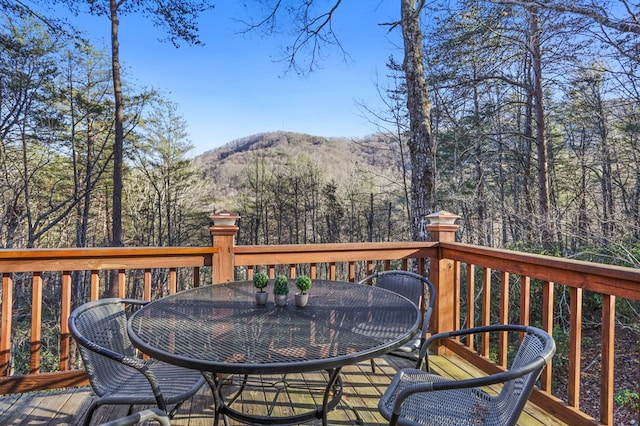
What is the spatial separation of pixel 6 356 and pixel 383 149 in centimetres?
1058

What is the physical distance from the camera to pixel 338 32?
6.14 meters

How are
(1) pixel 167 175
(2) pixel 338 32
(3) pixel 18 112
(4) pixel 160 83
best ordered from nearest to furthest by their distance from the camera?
1. (2) pixel 338 32
2. (3) pixel 18 112
3. (4) pixel 160 83
4. (1) pixel 167 175

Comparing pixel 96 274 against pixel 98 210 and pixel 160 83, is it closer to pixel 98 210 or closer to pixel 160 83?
pixel 160 83

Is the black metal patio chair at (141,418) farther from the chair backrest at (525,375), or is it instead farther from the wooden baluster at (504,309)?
the wooden baluster at (504,309)

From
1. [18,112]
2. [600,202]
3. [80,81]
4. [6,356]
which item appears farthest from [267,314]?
[80,81]

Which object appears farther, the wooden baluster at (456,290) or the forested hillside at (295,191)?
the forested hillside at (295,191)

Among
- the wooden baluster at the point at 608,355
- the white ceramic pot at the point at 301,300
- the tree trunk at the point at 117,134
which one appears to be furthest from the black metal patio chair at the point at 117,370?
the tree trunk at the point at 117,134

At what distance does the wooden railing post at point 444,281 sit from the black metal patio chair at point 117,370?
81.6 inches

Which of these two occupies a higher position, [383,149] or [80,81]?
[80,81]

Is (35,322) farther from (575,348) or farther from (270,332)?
(575,348)

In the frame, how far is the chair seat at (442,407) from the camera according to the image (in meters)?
1.35

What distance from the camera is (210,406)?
85.3 inches

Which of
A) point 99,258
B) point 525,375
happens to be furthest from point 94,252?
point 525,375

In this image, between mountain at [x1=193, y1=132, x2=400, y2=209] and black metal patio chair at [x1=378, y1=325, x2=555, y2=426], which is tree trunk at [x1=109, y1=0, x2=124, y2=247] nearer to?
mountain at [x1=193, y1=132, x2=400, y2=209]
